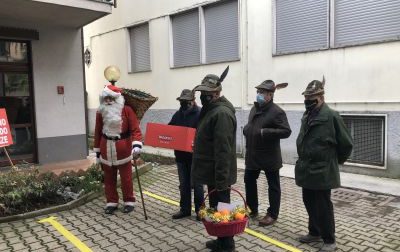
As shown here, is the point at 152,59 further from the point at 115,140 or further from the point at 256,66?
the point at 115,140

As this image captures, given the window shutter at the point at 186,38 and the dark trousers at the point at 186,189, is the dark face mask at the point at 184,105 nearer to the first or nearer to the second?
the dark trousers at the point at 186,189

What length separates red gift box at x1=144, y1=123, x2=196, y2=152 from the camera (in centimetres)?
508

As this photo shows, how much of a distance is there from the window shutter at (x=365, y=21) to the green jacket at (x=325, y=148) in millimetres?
4106

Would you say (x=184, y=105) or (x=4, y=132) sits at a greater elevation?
→ (x=184, y=105)

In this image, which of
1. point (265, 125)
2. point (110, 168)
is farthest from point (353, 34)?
point (110, 168)

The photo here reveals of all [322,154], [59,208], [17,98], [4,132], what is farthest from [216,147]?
[17,98]

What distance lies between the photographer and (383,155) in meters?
7.47

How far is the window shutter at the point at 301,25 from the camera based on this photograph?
27.1 ft

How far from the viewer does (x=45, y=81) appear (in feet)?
28.2

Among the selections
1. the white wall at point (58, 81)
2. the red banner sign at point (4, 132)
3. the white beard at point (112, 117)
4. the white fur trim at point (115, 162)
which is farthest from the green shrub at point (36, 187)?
the white wall at point (58, 81)

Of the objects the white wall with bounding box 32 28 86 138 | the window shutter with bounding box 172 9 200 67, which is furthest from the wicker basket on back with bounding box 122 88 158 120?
the window shutter with bounding box 172 9 200 67

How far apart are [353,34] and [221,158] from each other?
210 inches

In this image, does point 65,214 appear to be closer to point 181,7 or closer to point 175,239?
point 175,239

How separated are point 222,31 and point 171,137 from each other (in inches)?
237
